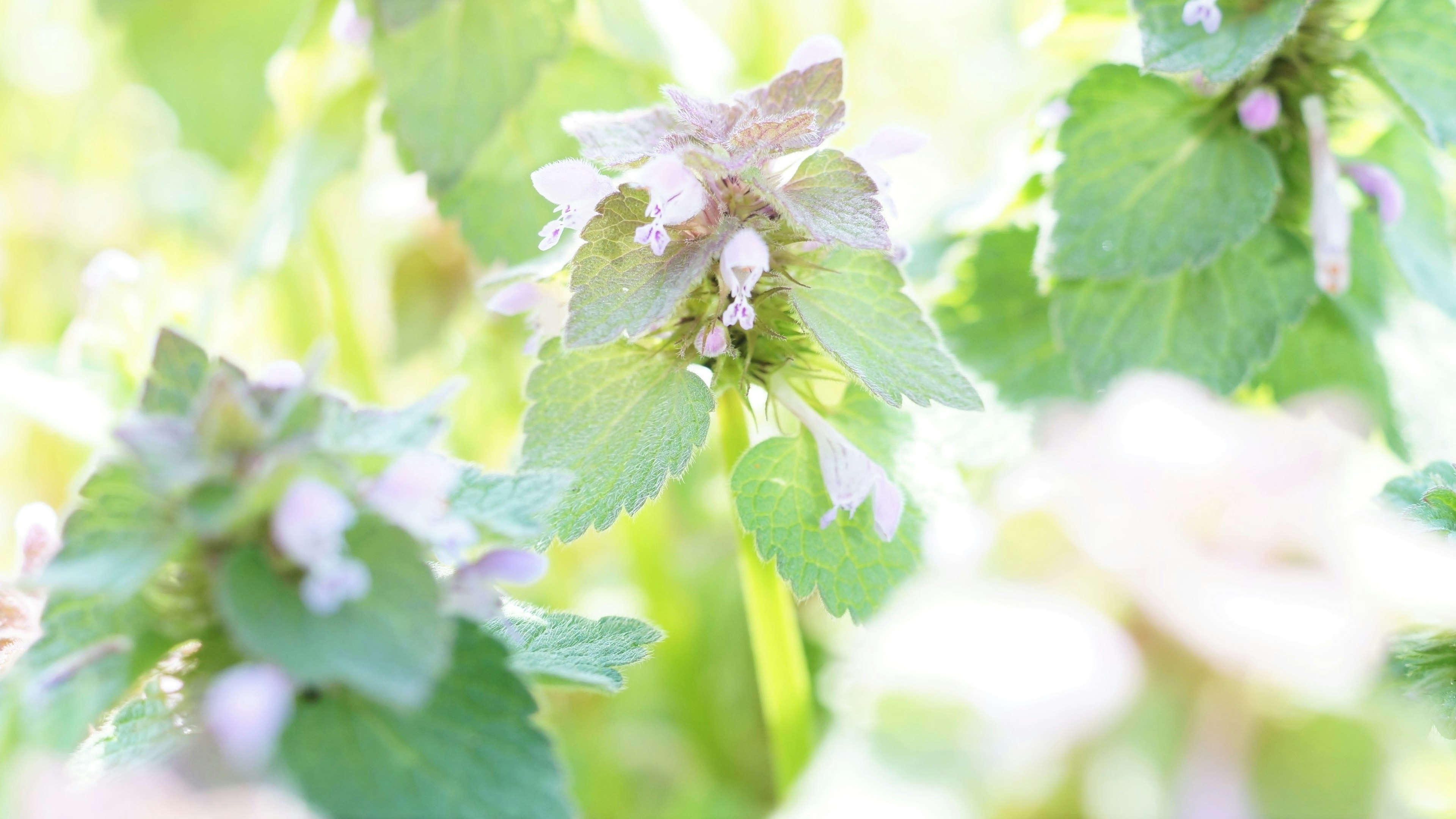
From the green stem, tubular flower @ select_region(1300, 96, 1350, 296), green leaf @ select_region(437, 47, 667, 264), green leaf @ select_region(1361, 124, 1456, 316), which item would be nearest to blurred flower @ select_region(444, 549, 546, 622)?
the green stem

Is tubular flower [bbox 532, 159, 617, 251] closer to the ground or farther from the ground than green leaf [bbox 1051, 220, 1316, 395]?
farther from the ground

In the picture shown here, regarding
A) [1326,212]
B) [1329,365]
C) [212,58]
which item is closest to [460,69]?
[212,58]

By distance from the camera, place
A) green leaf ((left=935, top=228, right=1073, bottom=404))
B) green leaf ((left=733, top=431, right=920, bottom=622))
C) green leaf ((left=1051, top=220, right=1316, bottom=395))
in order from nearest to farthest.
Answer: green leaf ((left=733, top=431, right=920, bottom=622))
green leaf ((left=1051, top=220, right=1316, bottom=395))
green leaf ((left=935, top=228, right=1073, bottom=404))

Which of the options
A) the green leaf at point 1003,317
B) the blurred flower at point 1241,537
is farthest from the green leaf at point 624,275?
the green leaf at point 1003,317

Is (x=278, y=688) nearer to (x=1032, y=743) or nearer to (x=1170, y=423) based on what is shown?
(x=1032, y=743)

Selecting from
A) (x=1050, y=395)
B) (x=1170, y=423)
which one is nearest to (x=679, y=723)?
(x=1050, y=395)

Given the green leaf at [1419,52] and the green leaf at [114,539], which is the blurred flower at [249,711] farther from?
the green leaf at [1419,52]

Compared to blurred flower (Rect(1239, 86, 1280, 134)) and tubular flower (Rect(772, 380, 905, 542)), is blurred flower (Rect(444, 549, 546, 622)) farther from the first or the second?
blurred flower (Rect(1239, 86, 1280, 134))

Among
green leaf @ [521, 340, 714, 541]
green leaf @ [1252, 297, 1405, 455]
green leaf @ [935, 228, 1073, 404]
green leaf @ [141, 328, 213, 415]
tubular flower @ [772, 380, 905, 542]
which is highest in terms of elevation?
green leaf @ [141, 328, 213, 415]
